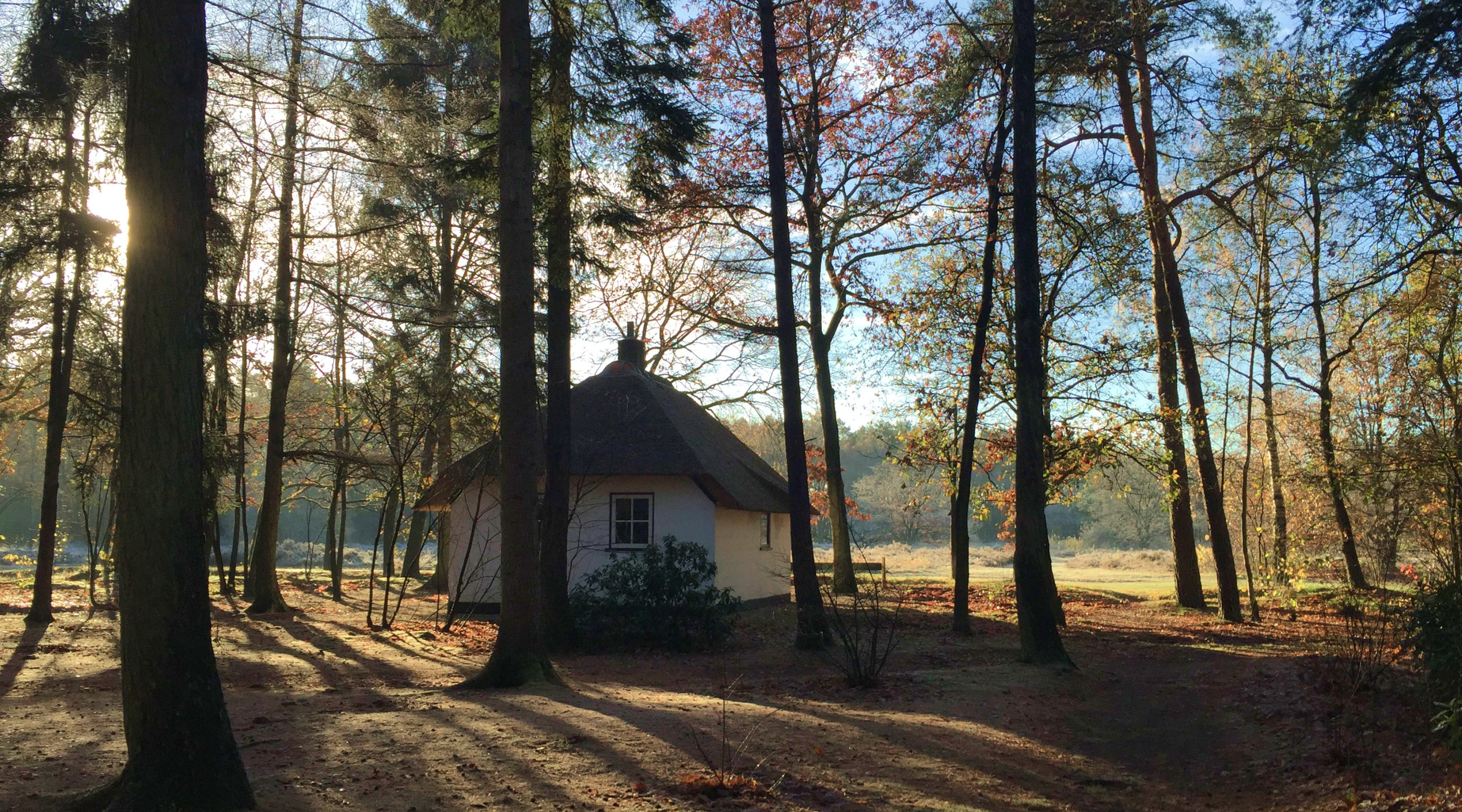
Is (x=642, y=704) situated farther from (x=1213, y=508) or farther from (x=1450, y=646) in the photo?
(x=1213, y=508)

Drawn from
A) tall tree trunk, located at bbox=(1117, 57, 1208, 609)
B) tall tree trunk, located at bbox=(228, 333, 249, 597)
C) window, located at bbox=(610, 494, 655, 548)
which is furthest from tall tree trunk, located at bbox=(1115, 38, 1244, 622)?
tall tree trunk, located at bbox=(228, 333, 249, 597)

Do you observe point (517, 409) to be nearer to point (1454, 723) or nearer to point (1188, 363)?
point (1454, 723)

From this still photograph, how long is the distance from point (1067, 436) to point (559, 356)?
9.27m

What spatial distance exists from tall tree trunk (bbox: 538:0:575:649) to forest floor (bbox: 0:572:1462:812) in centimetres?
140

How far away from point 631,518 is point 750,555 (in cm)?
409

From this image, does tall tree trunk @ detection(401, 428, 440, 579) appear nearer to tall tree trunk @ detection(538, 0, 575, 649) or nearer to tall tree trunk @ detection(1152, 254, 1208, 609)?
tall tree trunk @ detection(538, 0, 575, 649)

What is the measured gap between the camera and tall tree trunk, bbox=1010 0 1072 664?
12.1m

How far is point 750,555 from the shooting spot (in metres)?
22.5

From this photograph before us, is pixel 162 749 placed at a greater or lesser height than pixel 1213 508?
lesser

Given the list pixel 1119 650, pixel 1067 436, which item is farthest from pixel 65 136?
pixel 1119 650

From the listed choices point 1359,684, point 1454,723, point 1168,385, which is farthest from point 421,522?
point 1454,723

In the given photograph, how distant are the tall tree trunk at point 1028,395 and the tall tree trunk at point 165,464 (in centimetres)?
964

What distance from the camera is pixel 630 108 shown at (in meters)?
12.4

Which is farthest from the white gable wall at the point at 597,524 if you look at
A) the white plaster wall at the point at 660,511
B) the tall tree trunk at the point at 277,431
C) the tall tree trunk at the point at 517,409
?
the tall tree trunk at the point at 517,409
